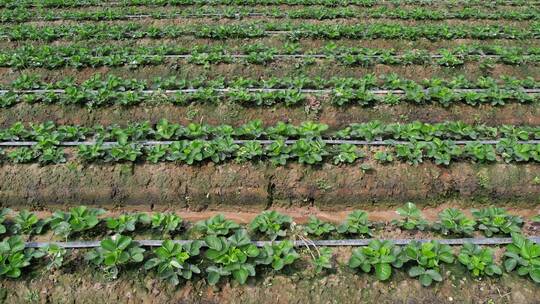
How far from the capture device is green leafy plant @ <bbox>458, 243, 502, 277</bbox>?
4031mm

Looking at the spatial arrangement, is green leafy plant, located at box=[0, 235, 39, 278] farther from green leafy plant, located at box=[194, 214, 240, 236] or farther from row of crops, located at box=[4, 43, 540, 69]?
row of crops, located at box=[4, 43, 540, 69]

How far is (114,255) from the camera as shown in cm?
401

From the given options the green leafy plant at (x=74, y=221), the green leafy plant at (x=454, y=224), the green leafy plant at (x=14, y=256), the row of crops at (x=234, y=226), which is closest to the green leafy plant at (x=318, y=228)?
the row of crops at (x=234, y=226)

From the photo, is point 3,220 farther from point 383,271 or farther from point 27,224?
point 383,271

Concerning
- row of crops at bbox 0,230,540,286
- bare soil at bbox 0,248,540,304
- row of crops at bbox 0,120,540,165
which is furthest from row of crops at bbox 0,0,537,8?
bare soil at bbox 0,248,540,304

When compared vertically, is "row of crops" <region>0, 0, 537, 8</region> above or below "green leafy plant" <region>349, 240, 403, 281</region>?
above

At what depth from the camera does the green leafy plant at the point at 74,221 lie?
4.43 meters

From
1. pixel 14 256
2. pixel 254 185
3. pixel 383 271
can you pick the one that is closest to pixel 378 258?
pixel 383 271

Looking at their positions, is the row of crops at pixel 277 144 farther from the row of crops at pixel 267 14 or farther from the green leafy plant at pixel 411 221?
the row of crops at pixel 267 14

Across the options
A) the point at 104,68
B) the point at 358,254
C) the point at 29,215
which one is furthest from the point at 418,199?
the point at 104,68

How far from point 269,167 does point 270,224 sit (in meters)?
1.59

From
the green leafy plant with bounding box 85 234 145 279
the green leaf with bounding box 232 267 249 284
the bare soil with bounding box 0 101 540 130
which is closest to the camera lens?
the green leaf with bounding box 232 267 249 284

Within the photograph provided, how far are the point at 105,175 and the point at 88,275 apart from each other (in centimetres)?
210

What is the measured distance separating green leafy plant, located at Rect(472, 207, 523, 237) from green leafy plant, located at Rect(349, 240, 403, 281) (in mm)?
1097
